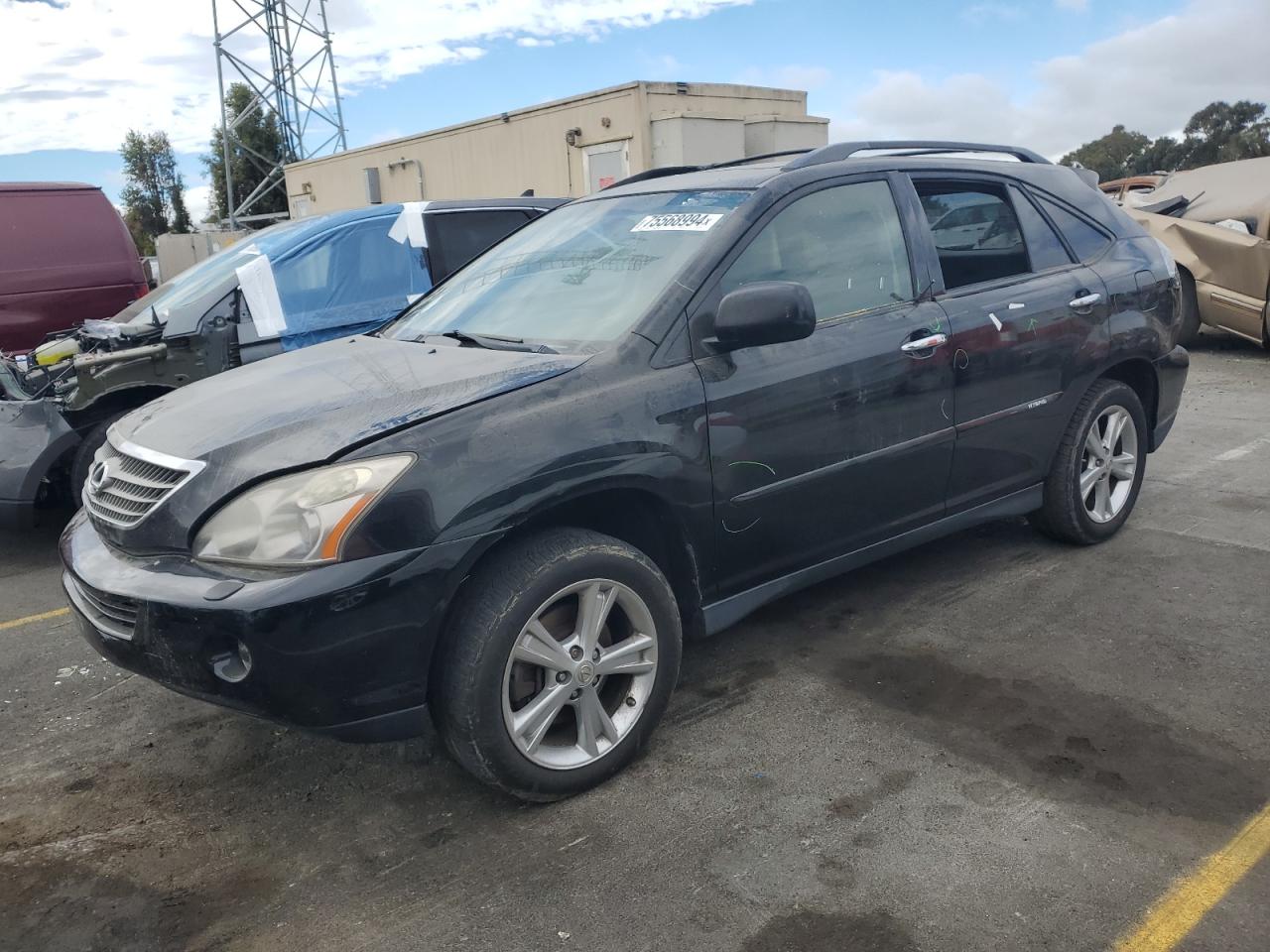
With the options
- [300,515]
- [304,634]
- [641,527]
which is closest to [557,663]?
[641,527]

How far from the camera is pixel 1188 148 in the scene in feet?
169

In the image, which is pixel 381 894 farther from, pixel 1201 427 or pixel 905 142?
pixel 1201 427

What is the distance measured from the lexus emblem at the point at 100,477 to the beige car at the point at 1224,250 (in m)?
10.1

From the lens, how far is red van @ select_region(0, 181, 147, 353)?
287 inches

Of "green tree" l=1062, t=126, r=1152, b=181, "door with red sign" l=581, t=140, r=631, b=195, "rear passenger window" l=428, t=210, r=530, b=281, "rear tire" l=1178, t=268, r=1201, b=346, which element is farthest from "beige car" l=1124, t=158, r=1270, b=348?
"green tree" l=1062, t=126, r=1152, b=181

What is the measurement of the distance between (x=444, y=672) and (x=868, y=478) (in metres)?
1.67

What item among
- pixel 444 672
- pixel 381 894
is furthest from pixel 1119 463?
pixel 381 894

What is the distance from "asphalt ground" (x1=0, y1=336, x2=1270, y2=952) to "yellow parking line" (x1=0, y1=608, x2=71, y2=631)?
0.28m

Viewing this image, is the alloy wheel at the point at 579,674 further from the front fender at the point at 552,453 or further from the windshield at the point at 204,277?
the windshield at the point at 204,277

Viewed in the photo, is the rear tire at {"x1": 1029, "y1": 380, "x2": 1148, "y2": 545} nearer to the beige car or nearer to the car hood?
the car hood

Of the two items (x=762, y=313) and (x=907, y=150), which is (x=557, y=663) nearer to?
(x=762, y=313)

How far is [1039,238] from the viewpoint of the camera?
14.3 ft

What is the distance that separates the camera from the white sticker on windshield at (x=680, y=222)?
134 inches

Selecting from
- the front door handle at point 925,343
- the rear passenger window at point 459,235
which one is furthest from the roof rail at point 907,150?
the rear passenger window at point 459,235
